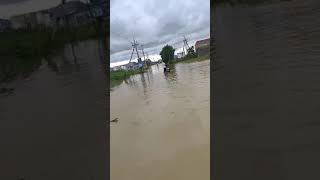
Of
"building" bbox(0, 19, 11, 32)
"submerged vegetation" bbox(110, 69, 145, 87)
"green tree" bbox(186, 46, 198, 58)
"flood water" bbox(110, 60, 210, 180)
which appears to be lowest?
"flood water" bbox(110, 60, 210, 180)

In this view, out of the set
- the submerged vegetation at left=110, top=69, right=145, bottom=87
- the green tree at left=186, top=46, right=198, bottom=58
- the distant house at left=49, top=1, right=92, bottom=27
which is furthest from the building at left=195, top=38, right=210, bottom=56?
the distant house at left=49, top=1, right=92, bottom=27

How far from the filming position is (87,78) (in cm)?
566

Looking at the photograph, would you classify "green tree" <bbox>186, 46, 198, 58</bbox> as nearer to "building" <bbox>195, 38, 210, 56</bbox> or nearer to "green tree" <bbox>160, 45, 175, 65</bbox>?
"building" <bbox>195, 38, 210, 56</bbox>

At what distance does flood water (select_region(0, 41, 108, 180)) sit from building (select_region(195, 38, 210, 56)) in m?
1.43

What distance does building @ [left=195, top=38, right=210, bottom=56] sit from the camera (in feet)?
21.9

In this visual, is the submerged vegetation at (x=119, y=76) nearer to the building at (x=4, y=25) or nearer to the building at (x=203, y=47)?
the building at (x=203, y=47)
